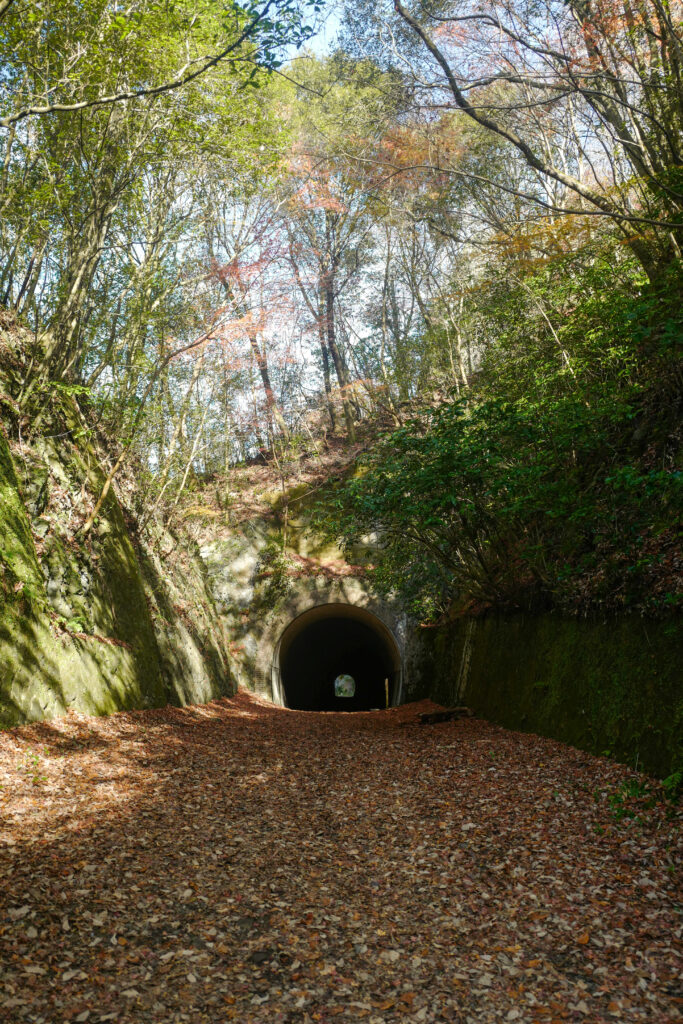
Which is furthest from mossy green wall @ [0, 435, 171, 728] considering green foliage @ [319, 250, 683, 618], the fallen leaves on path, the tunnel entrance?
the tunnel entrance

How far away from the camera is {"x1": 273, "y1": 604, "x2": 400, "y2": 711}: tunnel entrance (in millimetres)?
19625

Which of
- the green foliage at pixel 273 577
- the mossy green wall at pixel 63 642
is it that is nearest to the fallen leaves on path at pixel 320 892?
the mossy green wall at pixel 63 642

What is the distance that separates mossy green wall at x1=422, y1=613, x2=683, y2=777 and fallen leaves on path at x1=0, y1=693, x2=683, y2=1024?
0.44m

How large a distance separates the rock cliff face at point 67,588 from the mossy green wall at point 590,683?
5.78 meters

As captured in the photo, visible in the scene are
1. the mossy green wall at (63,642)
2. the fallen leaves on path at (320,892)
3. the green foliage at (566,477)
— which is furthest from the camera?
the green foliage at (566,477)

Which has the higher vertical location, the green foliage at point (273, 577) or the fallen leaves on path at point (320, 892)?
the green foliage at point (273, 577)

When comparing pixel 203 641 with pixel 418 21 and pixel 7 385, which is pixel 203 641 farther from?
pixel 418 21

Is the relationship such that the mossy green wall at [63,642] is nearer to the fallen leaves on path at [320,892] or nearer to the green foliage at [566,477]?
the fallen leaves on path at [320,892]

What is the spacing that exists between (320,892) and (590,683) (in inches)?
172

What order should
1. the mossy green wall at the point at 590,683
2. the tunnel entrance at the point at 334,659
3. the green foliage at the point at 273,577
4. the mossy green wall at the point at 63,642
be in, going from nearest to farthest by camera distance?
the mossy green wall at the point at 590,683, the mossy green wall at the point at 63,642, the green foliage at the point at 273,577, the tunnel entrance at the point at 334,659

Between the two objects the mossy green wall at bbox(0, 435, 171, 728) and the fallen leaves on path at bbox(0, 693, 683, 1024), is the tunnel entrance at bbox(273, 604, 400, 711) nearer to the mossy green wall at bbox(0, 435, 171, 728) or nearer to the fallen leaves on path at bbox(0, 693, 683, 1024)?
the mossy green wall at bbox(0, 435, 171, 728)

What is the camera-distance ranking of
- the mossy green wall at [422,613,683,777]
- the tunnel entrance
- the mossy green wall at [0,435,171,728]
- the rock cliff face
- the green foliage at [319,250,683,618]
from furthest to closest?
the tunnel entrance
the green foliage at [319,250,683,618]
the rock cliff face
the mossy green wall at [0,435,171,728]
the mossy green wall at [422,613,683,777]

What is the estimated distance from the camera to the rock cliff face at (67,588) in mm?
6980

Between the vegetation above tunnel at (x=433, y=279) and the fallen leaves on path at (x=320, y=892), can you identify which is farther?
the vegetation above tunnel at (x=433, y=279)
